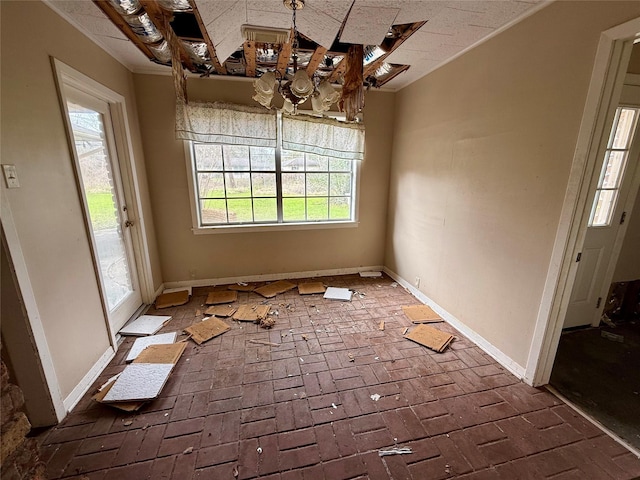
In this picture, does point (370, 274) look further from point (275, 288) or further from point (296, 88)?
point (296, 88)

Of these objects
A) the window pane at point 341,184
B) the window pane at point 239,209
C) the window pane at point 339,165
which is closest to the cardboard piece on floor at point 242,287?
the window pane at point 239,209

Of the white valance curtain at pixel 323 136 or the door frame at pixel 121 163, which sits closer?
the door frame at pixel 121 163

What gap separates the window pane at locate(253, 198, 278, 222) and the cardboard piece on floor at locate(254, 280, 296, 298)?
0.85 metres

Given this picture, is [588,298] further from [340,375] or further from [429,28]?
[429,28]

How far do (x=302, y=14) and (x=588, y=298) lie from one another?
3.43 metres

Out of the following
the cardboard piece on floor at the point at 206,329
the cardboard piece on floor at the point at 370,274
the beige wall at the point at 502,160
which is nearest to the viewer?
the beige wall at the point at 502,160

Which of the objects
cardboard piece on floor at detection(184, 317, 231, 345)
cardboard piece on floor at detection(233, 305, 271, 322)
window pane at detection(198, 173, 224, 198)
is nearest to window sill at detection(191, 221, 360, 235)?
window pane at detection(198, 173, 224, 198)

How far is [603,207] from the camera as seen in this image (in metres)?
2.40

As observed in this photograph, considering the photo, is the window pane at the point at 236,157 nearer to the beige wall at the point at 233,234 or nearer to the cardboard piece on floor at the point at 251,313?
the beige wall at the point at 233,234

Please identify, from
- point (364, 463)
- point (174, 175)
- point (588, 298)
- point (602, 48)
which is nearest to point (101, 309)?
point (174, 175)

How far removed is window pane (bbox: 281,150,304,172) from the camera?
11.5ft

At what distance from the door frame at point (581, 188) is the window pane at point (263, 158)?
2.83 meters

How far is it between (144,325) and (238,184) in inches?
72.3

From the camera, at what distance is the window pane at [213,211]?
136 inches
